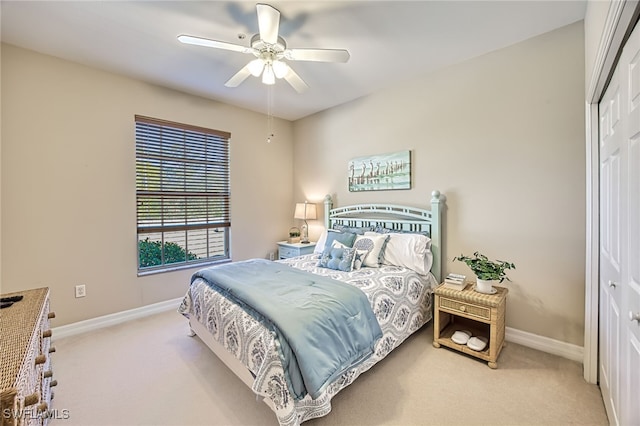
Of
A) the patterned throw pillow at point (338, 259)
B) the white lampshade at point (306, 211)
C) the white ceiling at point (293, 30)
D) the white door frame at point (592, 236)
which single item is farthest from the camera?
the white lampshade at point (306, 211)

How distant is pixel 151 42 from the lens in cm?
244

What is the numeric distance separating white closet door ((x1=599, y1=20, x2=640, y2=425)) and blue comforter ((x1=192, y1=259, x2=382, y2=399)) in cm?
128

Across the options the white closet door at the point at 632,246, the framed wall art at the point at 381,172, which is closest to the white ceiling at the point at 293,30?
the framed wall art at the point at 381,172

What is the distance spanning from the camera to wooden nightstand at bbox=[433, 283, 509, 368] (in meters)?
2.18

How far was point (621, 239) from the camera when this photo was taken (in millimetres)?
1379

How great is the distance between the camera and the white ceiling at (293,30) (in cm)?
202

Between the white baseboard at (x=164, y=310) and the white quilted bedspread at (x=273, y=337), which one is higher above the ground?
the white quilted bedspread at (x=273, y=337)

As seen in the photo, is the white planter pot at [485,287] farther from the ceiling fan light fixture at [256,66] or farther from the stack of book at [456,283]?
the ceiling fan light fixture at [256,66]

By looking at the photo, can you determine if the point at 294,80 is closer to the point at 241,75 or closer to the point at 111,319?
the point at 241,75

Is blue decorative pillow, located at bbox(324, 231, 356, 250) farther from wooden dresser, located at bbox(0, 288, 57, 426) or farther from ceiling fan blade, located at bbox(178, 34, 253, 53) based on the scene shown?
wooden dresser, located at bbox(0, 288, 57, 426)

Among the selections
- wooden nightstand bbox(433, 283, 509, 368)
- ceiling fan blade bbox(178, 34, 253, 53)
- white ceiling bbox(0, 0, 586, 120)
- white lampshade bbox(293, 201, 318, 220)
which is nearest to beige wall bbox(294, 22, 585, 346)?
white ceiling bbox(0, 0, 586, 120)

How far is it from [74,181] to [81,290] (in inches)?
44.7

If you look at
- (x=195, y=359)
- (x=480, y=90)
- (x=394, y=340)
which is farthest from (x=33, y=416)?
(x=480, y=90)

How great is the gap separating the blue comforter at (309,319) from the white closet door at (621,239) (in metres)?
1.28
